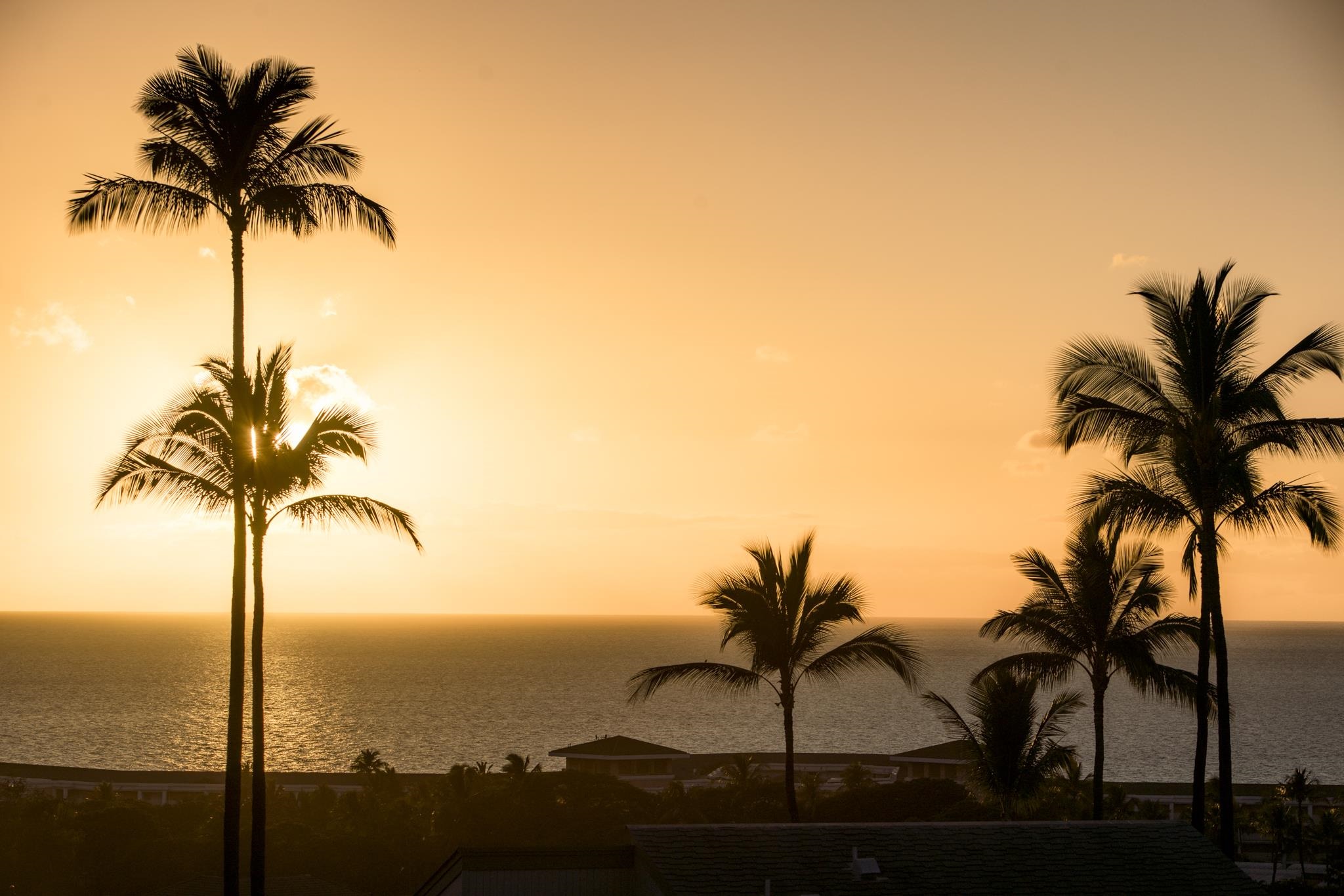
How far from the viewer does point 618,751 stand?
5959cm

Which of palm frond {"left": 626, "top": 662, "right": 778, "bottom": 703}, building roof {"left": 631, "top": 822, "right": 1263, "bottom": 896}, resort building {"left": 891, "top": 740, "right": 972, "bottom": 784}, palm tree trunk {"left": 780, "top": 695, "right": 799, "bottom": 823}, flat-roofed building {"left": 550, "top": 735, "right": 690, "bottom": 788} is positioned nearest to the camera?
building roof {"left": 631, "top": 822, "right": 1263, "bottom": 896}

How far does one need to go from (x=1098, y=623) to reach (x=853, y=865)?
43.7 ft

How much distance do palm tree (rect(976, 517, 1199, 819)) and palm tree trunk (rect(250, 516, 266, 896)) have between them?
53.0 feet

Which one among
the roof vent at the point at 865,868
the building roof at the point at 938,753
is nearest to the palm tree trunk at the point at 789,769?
the roof vent at the point at 865,868

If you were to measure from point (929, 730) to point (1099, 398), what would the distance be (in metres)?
123

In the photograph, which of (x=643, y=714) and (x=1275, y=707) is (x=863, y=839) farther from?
(x=1275, y=707)

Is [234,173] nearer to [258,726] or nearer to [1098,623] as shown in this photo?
[258,726]

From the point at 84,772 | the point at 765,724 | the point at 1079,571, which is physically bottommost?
the point at 765,724

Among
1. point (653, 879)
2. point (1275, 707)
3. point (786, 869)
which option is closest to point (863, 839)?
point (786, 869)

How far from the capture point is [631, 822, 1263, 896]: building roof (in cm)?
1656

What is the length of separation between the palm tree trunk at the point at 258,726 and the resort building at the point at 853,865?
3043mm

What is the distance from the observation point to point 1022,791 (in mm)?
29703

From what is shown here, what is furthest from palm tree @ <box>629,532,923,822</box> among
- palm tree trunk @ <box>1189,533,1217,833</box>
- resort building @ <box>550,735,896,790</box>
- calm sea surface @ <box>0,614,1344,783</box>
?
calm sea surface @ <box>0,614,1344,783</box>

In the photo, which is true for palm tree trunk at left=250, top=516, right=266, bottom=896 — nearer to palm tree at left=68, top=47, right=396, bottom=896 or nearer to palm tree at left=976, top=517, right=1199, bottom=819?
palm tree at left=68, top=47, right=396, bottom=896
